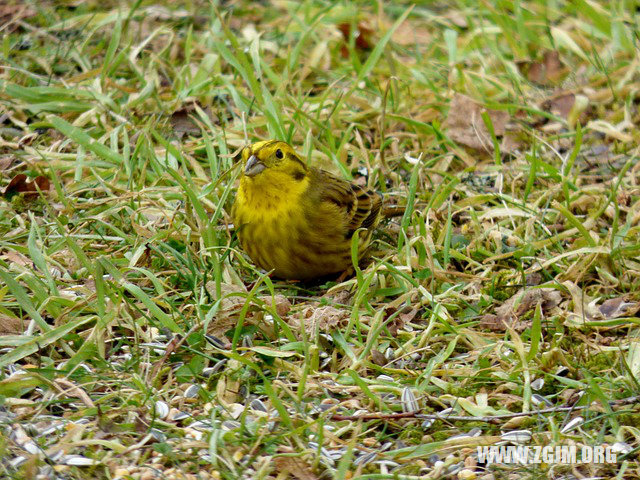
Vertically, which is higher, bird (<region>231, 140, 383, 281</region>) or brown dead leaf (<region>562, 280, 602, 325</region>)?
bird (<region>231, 140, 383, 281</region>)

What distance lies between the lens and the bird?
3965mm

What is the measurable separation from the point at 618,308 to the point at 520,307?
37cm

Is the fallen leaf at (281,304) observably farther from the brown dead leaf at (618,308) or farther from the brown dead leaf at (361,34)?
the brown dead leaf at (361,34)

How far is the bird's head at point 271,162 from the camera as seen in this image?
3.93 meters

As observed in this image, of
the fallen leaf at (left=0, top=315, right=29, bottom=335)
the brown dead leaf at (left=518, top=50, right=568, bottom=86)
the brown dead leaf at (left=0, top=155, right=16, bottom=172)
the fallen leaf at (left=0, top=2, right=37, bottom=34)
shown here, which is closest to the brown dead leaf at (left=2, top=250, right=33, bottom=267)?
→ the fallen leaf at (left=0, top=315, right=29, bottom=335)

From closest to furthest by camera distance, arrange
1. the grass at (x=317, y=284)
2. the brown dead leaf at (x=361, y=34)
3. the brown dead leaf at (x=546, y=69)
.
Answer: the grass at (x=317, y=284) < the brown dead leaf at (x=546, y=69) < the brown dead leaf at (x=361, y=34)

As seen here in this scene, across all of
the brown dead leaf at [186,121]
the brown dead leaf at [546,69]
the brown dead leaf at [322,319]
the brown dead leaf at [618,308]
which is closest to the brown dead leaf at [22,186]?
the brown dead leaf at [186,121]

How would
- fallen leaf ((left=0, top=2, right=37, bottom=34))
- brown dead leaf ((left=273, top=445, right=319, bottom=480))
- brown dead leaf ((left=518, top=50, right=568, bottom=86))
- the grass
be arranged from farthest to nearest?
brown dead leaf ((left=518, top=50, right=568, bottom=86)), fallen leaf ((left=0, top=2, right=37, bottom=34)), the grass, brown dead leaf ((left=273, top=445, right=319, bottom=480))

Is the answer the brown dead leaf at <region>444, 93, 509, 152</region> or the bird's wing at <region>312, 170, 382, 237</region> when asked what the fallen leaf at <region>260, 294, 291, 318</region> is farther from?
the brown dead leaf at <region>444, 93, 509, 152</region>

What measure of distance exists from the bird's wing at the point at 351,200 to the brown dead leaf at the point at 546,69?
1833 mm

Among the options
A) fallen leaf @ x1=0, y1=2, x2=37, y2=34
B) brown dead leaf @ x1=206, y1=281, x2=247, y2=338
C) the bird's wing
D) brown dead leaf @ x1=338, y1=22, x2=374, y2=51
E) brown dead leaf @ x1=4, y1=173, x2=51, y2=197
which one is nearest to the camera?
brown dead leaf @ x1=206, y1=281, x2=247, y2=338

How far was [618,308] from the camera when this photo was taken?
3779 mm

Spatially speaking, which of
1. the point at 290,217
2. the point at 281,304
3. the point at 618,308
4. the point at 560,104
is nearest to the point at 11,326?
the point at 281,304

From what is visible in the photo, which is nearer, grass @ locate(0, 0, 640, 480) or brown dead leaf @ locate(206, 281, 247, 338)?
grass @ locate(0, 0, 640, 480)
